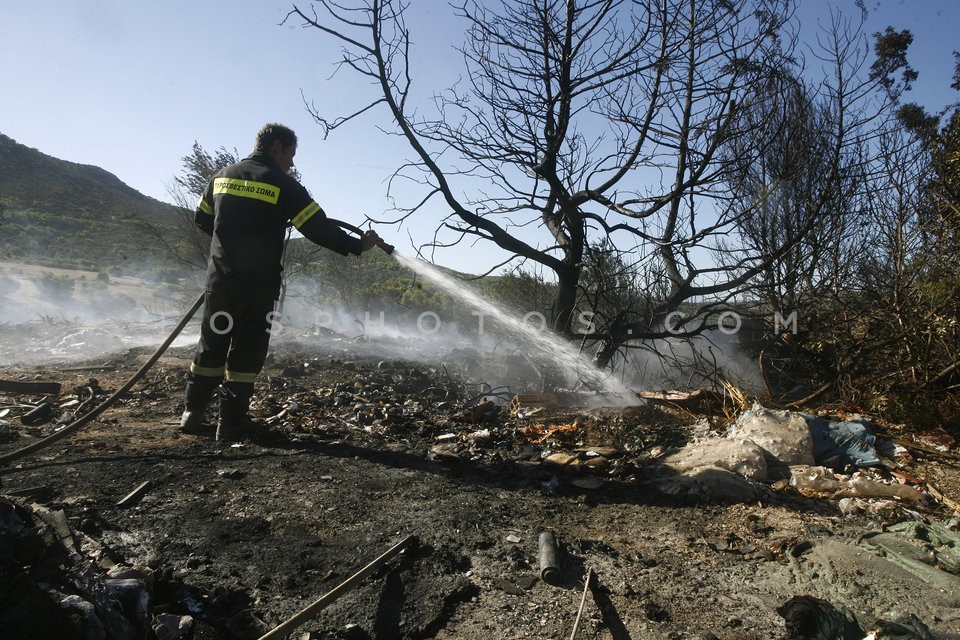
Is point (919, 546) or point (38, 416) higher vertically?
point (919, 546)

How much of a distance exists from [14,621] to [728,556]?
242cm

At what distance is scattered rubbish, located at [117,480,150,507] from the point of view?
256 cm

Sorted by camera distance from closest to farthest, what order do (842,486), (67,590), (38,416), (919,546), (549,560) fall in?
(67,590), (549,560), (919,546), (842,486), (38,416)

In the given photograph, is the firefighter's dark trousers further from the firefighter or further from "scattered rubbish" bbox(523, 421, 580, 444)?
"scattered rubbish" bbox(523, 421, 580, 444)

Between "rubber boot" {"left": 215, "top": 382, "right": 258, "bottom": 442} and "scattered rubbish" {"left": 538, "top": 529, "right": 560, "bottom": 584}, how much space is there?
2353 mm

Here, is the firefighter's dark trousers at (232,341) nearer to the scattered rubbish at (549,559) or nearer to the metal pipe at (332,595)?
the metal pipe at (332,595)

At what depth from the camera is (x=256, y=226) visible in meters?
3.70

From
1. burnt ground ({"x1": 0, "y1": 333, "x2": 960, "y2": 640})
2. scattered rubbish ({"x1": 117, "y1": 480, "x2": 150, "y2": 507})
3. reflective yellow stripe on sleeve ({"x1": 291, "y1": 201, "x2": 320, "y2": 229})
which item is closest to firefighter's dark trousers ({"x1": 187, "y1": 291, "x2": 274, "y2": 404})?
burnt ground ({"x1": 0, "y1": 333, "x2": 960, "y2": 640})

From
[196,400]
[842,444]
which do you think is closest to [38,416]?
[196,400]

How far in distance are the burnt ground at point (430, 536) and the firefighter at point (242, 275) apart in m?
0.30

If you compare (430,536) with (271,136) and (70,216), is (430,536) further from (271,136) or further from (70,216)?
(70,216)

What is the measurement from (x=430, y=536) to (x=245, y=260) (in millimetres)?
2331

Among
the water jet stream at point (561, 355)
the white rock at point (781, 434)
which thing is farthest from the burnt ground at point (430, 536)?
the water jet stream at point (561, 355)

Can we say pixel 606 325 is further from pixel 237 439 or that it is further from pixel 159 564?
pixel 159 564
